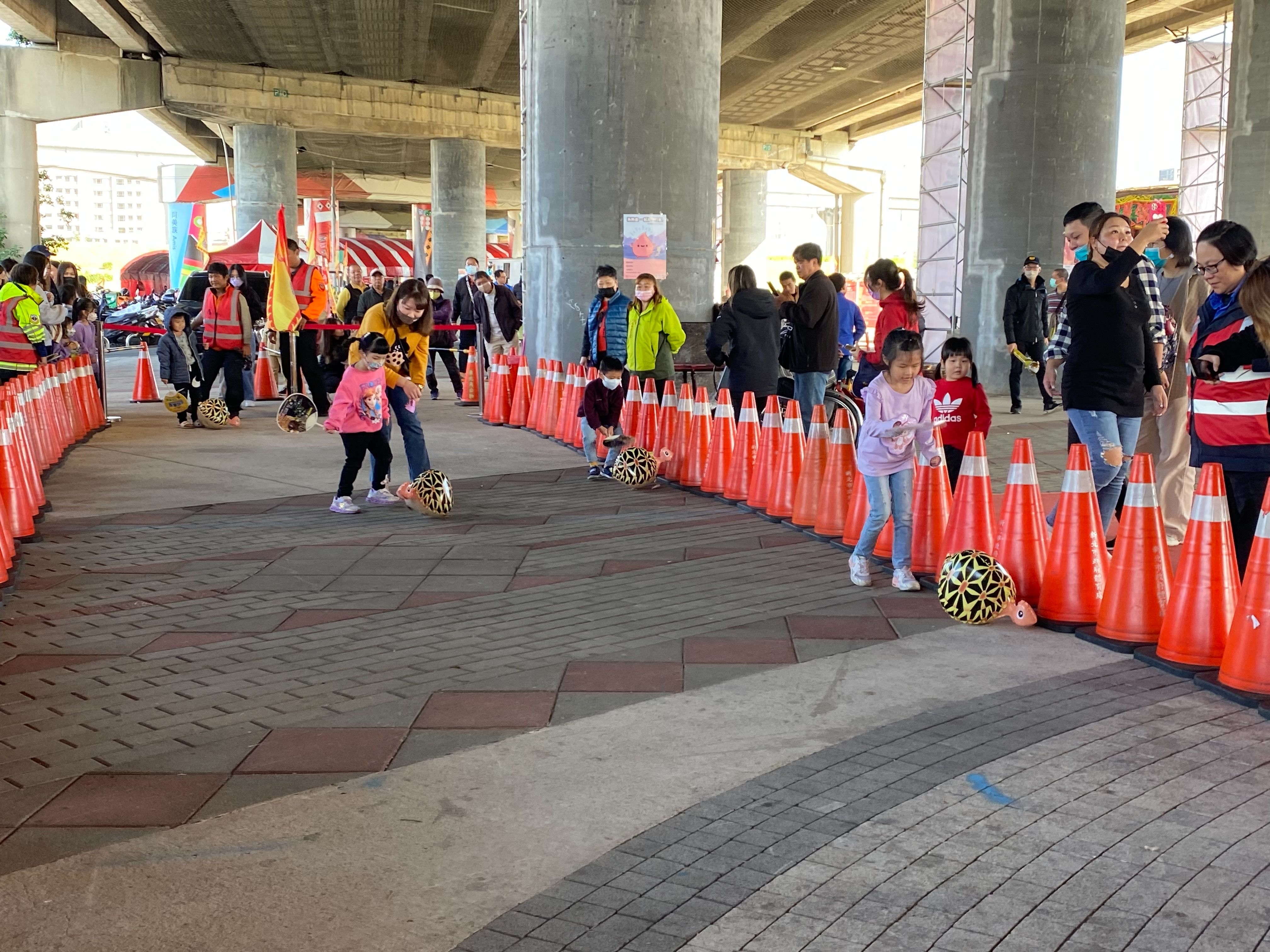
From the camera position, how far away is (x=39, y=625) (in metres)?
6.05

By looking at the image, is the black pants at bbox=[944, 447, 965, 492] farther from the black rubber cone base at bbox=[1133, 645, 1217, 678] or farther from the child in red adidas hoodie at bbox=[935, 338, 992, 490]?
the black rubber cone base at bbox=[1133, 645, 1217, 678]

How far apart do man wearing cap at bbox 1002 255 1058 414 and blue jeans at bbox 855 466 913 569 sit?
Answer: 10.2m

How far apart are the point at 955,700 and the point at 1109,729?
1.96 feet

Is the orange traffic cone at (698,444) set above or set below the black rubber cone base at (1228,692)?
above

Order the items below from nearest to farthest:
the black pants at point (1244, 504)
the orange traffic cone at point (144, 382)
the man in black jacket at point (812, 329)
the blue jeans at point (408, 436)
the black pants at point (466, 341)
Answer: the black pants at point (1244, 504) → the blue jeans at point (408, 436) → the man in black jacket at point (812, 329) → the orange traffic cone at point (144, 382) → the black pants at point (466, 341)

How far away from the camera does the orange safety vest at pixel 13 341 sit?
11781mm

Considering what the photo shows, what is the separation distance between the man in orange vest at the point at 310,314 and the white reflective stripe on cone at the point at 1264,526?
12259 mm

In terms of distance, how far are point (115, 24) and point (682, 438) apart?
2794cm

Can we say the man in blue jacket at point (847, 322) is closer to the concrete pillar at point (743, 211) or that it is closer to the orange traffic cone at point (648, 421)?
the orange traffic cone at point (648, 421)

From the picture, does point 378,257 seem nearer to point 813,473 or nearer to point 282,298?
point 282,298

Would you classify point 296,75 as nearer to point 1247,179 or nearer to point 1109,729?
point 1247,179

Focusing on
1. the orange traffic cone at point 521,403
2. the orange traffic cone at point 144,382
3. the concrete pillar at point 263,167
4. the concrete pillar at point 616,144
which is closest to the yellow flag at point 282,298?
the orange traffic cone at point 521,403

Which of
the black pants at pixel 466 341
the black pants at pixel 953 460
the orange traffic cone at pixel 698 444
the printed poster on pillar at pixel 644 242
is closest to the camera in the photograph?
the black pants at pixel 953 460

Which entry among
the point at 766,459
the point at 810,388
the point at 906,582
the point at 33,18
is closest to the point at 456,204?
the point at 33,18
